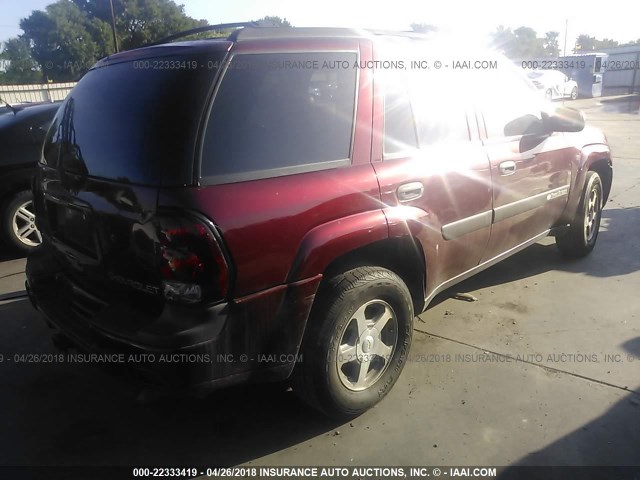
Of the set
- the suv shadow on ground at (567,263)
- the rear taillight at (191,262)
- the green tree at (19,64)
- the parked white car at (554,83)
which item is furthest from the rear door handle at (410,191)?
the green tree at (19,64)

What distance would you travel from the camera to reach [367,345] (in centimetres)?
272

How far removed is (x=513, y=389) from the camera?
292 centimetres

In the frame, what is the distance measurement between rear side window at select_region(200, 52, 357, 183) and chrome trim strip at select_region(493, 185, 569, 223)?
1454 mm

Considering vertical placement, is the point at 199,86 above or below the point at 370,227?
above

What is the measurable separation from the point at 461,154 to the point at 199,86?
171cm

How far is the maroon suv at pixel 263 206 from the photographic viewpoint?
2.08 meters

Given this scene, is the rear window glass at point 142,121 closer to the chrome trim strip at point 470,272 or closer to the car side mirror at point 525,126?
the chrome trim strip at point 470,272

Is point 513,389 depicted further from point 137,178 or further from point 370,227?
point 137,178

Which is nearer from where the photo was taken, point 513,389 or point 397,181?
point 397,181

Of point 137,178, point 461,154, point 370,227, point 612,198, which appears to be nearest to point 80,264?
point 137,178

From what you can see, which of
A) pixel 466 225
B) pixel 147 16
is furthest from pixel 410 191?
pixel 147 16

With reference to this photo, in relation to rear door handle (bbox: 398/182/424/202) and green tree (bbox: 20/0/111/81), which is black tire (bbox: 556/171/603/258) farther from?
green tree (bbox: 20/0/111/81)

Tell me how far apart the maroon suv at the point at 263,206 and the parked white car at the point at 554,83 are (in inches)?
869

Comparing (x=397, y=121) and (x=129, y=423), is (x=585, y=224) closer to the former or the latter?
(x=397, y=121)
